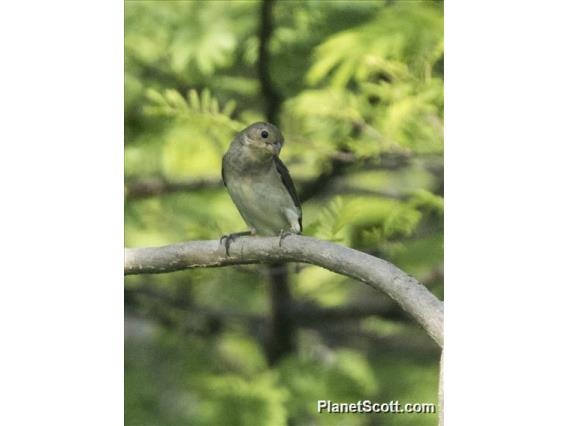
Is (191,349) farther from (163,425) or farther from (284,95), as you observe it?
(284,95)

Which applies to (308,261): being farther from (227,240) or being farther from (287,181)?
(287,181)

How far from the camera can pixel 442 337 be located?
3602 millimetres

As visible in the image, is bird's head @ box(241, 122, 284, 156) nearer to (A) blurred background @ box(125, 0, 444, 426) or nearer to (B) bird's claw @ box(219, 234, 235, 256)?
(A) blurred background @ box(125, 0, 444, 426)

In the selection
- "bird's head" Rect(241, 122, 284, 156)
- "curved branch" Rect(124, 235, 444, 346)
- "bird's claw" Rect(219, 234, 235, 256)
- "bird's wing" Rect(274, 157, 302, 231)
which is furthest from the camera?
"bird's wing" Rect(274, 157, 302, 231)

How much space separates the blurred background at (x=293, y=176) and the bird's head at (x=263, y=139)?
0.13m

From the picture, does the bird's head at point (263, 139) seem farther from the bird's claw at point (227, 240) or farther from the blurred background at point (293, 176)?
the bird's claw at point (227, 240)

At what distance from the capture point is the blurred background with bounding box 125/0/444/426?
14.4 feet

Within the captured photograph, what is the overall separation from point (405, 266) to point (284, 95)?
96 centimetres

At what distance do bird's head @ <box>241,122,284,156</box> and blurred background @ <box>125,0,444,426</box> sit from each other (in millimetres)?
134

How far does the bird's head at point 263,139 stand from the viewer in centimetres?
437

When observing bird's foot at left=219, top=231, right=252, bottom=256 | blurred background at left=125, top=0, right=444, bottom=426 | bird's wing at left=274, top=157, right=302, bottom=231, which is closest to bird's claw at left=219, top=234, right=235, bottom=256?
bird's foot at left=219, top=231, right=252, bottom=256

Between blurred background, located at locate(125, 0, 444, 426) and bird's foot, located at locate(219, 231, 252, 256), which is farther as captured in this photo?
blurred background, located at locate(125, 0, 444, 426)

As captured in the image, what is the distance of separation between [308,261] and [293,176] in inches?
32.4
